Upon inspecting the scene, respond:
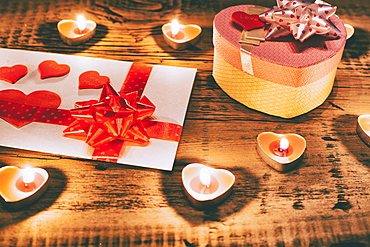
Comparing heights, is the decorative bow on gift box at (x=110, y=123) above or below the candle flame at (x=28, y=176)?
above

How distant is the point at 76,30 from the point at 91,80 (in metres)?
0.35

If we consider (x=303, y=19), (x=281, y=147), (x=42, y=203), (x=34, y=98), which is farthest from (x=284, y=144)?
(x=34, y=98)

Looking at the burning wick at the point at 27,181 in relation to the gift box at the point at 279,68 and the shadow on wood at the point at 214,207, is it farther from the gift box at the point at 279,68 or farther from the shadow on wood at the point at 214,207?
the gift box at the point at 279,68

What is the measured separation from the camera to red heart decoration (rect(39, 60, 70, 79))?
58.9 inches

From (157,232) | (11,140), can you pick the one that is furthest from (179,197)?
(11,140)

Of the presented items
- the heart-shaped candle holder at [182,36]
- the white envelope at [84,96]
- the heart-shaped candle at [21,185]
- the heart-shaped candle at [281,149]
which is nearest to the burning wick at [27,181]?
the heart-shaped candle at [21,185]

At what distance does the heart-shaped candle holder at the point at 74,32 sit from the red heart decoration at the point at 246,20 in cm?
65

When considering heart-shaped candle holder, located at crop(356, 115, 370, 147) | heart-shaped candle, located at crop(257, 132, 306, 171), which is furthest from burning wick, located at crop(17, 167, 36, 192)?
heart-shaped candle holder, located at crop(356, 115, 370, 147)

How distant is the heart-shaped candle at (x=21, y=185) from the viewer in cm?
106

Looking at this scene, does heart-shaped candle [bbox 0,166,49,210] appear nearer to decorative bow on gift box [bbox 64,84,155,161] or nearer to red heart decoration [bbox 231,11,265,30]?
decorative bow on gift box [bbox 64,84,155,161]

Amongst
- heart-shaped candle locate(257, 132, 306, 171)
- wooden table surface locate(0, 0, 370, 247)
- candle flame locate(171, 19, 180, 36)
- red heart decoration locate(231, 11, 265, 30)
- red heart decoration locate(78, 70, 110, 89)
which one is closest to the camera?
wooden table surface locate(0, 0, 370, 247)

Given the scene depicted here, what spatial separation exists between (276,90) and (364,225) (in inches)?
19.2

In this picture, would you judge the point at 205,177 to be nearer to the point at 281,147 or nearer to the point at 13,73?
the point at 281,147

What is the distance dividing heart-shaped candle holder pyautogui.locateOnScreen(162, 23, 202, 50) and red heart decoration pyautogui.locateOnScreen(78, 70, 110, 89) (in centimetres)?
33
